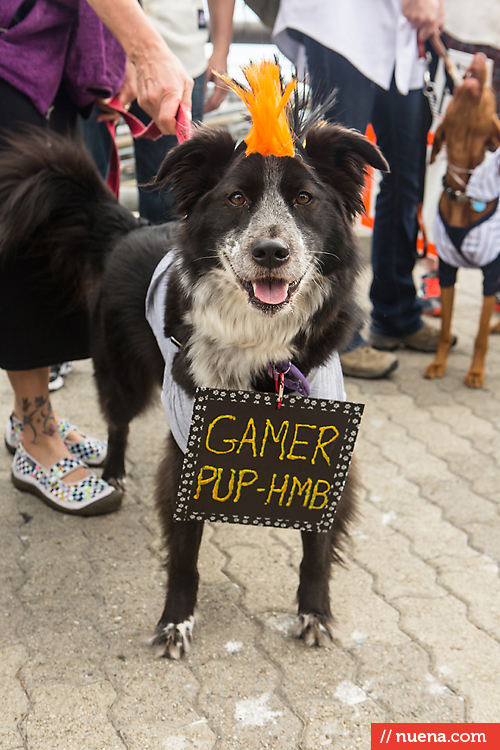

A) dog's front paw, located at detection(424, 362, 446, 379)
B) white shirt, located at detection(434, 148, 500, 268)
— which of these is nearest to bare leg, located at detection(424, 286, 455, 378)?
dog's front paw, located at detection(424, 362, 446, 379)

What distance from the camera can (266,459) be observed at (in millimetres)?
1854

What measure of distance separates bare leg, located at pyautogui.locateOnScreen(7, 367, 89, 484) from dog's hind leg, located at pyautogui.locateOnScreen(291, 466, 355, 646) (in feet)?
3.54

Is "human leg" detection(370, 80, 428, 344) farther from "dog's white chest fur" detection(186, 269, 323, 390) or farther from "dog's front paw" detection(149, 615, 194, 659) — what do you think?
"dog's front paw" detection(149, 615, 194, 659)

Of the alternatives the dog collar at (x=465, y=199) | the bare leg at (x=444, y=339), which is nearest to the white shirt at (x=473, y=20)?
the dog collar at (x=465, y=199)

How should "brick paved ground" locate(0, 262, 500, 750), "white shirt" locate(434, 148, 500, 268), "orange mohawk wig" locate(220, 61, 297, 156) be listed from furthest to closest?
"white shirt" locate(434, 148, 500, 268)
"brick paved ground" locate(0, 262, 500, 750)
"orange mohawk wig" locate(220, 61, 297, 156)

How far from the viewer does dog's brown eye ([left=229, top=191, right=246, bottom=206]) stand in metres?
1.80

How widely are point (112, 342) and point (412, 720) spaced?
64.0 inches

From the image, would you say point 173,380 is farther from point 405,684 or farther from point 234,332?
point 405,684

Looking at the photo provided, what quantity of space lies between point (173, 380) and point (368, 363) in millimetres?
2283

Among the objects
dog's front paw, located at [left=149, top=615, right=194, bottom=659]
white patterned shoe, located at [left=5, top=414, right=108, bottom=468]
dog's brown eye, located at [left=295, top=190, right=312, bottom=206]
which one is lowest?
white patterned shoe, located at [left=5, top=414, right=108, bottom=468]

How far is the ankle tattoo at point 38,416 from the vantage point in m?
2.70

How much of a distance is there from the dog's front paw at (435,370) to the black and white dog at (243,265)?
2.08 meters

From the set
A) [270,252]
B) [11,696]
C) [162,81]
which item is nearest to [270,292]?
[270,252]

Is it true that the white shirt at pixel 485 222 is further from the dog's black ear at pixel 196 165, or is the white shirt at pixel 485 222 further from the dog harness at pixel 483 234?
the dog's black ear at pixel 196 165
